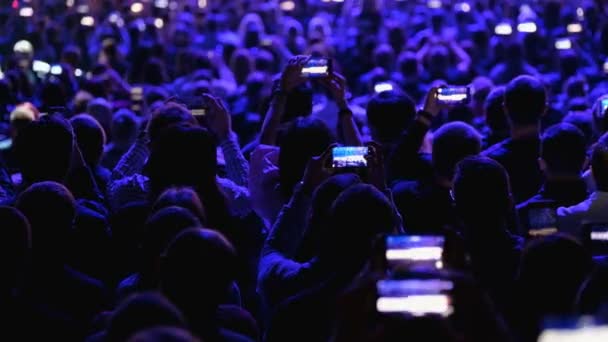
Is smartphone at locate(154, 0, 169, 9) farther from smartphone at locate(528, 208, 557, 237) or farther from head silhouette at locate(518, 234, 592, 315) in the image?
head silhouette at locate(518, 234, 592, 315)

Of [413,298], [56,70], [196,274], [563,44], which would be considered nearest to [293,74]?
[196,274]

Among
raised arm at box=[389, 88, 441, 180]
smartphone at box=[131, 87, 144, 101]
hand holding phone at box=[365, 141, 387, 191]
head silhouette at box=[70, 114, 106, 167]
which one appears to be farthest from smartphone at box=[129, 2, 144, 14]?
hand holding phone at box=[365, 141, 387, 191]

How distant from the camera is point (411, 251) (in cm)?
380

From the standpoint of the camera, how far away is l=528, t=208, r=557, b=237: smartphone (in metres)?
4.80

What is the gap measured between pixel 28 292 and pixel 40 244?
11.9 inches

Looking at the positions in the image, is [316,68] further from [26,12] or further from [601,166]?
[26,12]

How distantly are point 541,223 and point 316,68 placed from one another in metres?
2.57

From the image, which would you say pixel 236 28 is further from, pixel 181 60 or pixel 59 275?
pixel 59 275

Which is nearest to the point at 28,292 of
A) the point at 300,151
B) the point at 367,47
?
the point at 300,151

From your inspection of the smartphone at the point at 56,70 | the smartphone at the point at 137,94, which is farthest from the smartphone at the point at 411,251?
the smartphone at the point at 56,70

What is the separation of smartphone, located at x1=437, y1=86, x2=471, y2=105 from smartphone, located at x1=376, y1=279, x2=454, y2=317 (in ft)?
11.7

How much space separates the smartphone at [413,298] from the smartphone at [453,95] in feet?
11.7

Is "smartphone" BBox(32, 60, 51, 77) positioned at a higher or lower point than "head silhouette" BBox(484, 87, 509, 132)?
lower

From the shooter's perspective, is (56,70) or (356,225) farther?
(56,70)
